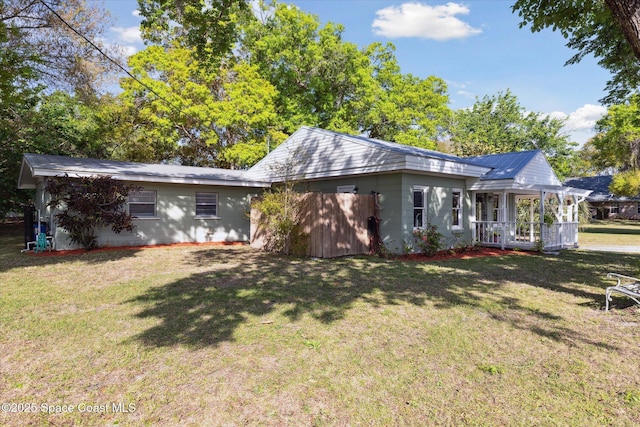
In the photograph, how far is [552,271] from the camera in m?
9.60

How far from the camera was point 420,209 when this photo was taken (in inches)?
512

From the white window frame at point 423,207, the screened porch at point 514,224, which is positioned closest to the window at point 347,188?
the white window frame at point 423,207

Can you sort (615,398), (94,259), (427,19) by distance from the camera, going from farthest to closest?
(427,19) < (94,259) < (615,398)

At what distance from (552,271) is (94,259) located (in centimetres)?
1305

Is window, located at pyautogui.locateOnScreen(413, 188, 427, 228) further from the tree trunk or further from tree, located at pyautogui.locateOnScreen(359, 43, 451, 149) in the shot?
tree, located at pyautogui.locateOnScreen(359, 43, 451, 149)

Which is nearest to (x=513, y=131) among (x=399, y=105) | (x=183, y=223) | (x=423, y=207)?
(x=399, y=105)

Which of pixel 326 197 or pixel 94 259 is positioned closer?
pixel 94 259

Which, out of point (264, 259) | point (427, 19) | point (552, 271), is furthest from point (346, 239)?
point (427, 19)

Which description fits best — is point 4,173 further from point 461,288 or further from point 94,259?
point 461,288

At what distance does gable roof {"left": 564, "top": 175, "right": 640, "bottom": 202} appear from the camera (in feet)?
149

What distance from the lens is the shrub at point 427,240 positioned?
12.6 metres

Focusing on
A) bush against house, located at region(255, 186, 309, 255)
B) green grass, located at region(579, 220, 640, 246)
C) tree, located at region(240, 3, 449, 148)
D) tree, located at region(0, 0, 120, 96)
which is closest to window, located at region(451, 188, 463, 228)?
bush against house, located at region(255, 186, 309, 255)

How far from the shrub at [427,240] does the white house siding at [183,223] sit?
6.63m

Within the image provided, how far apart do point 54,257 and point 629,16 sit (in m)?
14.4
